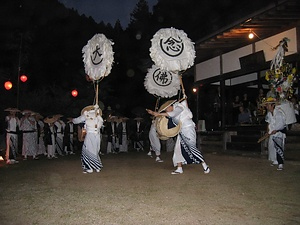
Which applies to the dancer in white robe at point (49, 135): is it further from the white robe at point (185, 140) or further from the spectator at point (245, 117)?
the spectator at point (245, 117)

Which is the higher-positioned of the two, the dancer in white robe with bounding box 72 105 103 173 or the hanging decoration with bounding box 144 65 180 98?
the hanging decoration with bounding box 144 65 180 98

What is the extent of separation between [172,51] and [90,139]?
3.19 meters

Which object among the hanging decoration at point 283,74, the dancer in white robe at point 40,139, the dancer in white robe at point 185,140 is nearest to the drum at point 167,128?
the dancer in white robe at point 185,140

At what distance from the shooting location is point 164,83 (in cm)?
1098

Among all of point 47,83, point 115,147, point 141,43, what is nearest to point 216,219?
point 115,147

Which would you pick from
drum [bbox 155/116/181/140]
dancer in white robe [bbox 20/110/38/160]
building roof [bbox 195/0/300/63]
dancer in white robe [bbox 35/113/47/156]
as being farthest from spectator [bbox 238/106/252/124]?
dancer in white robe [bbox 35/113/47/156]

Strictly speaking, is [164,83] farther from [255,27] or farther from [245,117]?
[245,117]

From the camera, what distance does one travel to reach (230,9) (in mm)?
21656

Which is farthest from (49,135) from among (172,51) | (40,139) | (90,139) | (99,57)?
(172,51)

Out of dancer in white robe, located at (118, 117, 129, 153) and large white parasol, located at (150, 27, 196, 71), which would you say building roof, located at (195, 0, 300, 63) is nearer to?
large white parasol, located at (150, 27, 196, 71)

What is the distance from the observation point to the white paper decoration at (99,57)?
8.31m

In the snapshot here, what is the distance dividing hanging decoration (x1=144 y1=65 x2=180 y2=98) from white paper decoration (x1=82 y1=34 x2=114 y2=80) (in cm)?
278

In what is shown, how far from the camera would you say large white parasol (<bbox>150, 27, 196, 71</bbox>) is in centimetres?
799

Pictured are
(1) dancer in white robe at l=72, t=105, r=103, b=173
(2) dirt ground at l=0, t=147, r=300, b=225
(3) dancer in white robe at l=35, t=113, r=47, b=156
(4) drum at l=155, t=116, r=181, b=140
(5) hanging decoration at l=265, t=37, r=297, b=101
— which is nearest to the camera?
(2) dirt ground at l=0, t=147, r=300, b=225
